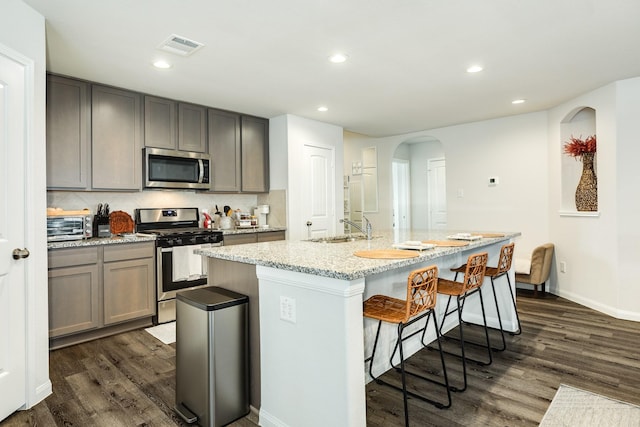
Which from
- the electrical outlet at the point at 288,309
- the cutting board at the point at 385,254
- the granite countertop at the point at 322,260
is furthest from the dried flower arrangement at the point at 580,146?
the electrical outlet at the point at 288,309

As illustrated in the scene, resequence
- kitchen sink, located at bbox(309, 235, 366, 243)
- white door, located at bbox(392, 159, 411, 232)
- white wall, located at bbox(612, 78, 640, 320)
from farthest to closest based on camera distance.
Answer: white door, located at bbox(392, 159, 411, 232) < white wall, located at bbox(612, 78, 640, 320) < kitchen sink, located at bbox(309, 235, 366, 243)

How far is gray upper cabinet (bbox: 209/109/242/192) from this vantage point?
452 cm

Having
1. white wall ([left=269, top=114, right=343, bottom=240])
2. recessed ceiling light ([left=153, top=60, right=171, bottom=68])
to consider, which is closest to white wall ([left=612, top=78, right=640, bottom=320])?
white wall ([left=269, top=114, right=343, bottom=240])

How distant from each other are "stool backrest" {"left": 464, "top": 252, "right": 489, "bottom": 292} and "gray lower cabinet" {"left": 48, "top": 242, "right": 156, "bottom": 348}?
290 cm

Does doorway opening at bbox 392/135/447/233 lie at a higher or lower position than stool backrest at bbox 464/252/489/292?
higher

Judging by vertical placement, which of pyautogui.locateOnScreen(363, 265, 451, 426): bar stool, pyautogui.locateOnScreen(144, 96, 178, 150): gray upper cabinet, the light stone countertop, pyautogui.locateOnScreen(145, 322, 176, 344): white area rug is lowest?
pyautogui.locateOnScreen(145, 322, 176, 344): white area rug

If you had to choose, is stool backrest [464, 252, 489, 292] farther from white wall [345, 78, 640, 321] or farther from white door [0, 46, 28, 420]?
white door [0, 46, 28, 420]

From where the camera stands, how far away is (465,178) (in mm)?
5699

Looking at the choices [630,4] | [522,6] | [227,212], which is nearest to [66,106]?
[227,212]

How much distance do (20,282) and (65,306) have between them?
1.08 metres

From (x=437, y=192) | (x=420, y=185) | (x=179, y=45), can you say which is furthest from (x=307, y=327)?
(x=420, y=185)

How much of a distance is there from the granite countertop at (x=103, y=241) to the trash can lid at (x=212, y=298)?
160 centimetres

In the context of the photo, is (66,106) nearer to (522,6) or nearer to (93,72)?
(93,72)

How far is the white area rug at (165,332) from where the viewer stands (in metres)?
3.31
